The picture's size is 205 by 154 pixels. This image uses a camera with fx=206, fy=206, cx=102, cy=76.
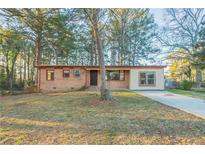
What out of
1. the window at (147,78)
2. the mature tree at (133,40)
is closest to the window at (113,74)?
the window at (147,78)

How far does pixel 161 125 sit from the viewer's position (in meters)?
5.23

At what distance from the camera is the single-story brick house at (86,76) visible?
708 inches

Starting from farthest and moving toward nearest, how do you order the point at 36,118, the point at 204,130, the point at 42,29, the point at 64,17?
1. the point at 64,17
2. the point at 42,29
3. the point at 36,118
4. the point at 204,130

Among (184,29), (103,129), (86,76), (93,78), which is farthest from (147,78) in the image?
(103,129)

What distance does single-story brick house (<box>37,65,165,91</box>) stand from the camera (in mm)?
17984

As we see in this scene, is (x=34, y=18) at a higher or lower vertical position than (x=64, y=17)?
lower

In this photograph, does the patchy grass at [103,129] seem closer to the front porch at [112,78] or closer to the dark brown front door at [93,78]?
the front porch at [112,78]

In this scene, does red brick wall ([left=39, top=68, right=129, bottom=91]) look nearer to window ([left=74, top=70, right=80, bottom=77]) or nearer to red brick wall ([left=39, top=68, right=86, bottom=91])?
red brick wall ([left=39, top=68, right=86, bottom=91])

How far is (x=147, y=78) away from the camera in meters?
18.0

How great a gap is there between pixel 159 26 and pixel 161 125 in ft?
69.6

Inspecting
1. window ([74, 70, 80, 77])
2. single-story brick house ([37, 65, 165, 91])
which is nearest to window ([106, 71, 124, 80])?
single-story brick house ([37, 65, 165, 91])

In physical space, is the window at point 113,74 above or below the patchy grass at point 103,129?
above

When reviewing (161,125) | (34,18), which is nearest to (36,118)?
(161,125)
